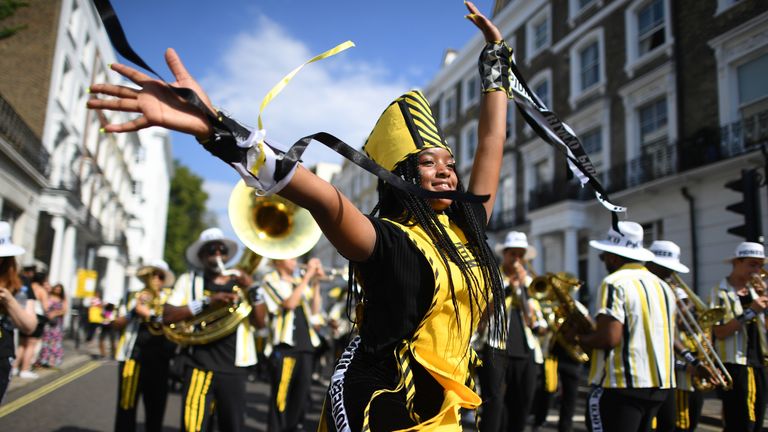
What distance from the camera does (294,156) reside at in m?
1.54

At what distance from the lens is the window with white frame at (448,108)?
31.3 metres

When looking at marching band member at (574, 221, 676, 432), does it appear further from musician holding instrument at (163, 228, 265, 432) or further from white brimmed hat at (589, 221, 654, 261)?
musician holding instrument at (163, 228, 265, 432)

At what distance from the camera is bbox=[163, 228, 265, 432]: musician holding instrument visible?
15.0 ft

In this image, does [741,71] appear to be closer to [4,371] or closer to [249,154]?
[4,371]

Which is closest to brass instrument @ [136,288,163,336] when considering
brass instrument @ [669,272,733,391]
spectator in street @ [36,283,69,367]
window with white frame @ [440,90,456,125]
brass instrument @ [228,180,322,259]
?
brass instrument @ [228,180,322,259]

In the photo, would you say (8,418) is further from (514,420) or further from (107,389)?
(514,420)

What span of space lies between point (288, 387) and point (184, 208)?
55.8 meters

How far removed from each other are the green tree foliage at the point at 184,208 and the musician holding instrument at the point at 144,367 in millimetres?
55015

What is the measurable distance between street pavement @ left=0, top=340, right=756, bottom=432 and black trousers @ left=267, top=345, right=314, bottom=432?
3.09ft

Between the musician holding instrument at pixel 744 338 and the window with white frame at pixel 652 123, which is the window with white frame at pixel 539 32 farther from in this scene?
the musician holding instrument at pixel 744 338

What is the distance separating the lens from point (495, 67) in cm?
260

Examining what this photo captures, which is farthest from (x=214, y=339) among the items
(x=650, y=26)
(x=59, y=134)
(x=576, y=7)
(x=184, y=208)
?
(x=184, y=208)

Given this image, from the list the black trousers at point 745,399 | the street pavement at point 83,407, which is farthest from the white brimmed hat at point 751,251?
the street pavement at point 83,407

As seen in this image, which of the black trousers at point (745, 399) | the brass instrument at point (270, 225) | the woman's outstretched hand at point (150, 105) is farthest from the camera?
the black trousers at point (745, 399)
